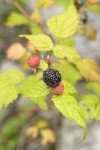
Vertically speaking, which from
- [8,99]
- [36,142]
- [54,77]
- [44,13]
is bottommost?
[36,142]

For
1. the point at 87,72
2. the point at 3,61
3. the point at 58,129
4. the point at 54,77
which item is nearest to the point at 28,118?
the point at 58,129

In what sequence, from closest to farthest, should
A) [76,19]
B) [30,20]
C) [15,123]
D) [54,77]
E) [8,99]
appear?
[54,77], [8,99], [76,19], [30,20], [15,123]

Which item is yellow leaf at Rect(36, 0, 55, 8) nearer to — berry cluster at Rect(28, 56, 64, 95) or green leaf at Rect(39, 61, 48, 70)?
green leaf at Rect(39, 61, 48, 70)

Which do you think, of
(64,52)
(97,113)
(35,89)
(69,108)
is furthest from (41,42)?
(97,113)

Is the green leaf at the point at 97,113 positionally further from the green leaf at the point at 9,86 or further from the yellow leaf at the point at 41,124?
the yellow leaf at the point at 41,124

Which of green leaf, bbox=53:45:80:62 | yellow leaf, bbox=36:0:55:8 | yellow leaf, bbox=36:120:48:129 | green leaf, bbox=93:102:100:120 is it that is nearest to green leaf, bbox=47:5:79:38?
green leaf, bbox=53:45:80:62

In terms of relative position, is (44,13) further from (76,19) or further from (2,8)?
(76,19)

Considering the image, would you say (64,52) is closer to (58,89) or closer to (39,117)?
(58,89)

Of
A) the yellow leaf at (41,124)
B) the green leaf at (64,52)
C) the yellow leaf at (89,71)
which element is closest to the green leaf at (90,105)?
the yellow leaf at (89,71)
